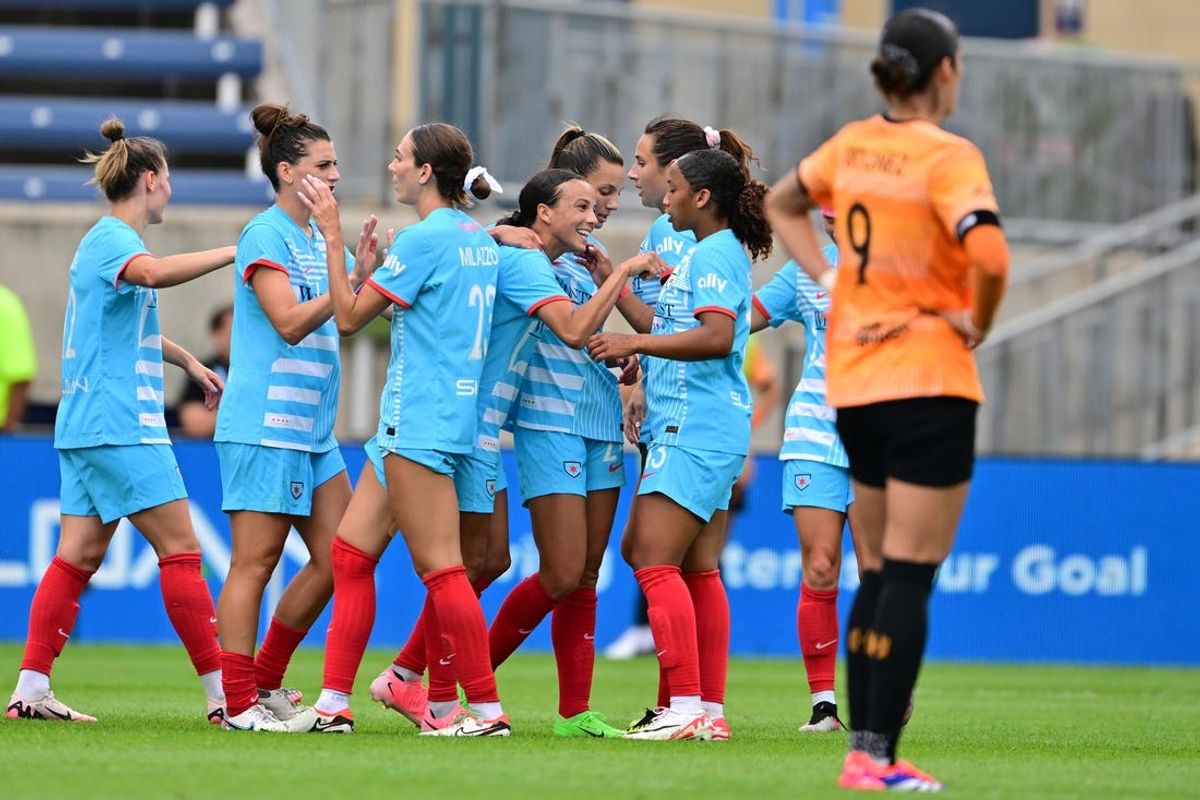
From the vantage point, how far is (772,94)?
55.3 feet

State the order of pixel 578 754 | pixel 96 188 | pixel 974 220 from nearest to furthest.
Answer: pixel 974 220, pixel 578 754, pixel 96 188

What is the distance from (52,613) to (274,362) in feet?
4.42

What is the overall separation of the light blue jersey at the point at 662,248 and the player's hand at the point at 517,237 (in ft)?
1.82

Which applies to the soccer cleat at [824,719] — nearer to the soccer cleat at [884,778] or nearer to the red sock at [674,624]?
the red sock at [674,624]

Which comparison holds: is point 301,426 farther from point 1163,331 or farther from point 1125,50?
point 1125,50

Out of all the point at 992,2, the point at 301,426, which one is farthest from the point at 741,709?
the point at 992,2

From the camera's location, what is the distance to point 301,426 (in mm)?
7422

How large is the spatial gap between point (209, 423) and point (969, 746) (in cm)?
783

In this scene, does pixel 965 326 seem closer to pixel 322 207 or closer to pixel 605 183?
pixel 322 207

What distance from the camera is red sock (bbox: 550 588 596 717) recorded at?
7730mm

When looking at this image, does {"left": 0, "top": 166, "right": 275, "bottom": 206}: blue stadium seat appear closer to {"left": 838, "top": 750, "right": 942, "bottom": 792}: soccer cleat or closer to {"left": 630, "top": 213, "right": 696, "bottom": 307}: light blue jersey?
{"left": 630, "top": 213, "right": 696, "bottom": 307}: light blue jersey

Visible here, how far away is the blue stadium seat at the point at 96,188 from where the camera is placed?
58.1ft

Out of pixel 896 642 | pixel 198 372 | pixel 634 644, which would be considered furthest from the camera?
pixel 634 644

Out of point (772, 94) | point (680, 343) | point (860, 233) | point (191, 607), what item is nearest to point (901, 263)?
point (860, 233)
